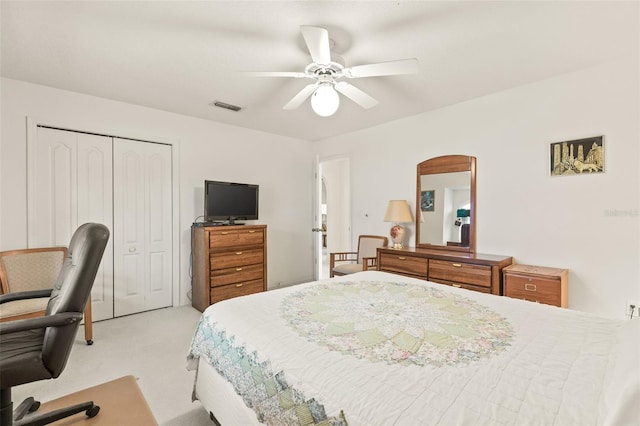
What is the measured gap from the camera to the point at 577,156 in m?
A: 2.70

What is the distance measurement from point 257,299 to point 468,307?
4.21ft

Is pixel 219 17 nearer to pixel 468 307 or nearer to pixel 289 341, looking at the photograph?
pixel 289 341

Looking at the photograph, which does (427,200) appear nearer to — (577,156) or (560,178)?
(560,178)

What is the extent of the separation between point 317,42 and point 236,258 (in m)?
2.85

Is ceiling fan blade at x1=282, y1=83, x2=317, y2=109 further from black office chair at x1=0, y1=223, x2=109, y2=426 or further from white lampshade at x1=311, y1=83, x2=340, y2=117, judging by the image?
black office chair at x1=0, y1=223, x2=109, y2=426

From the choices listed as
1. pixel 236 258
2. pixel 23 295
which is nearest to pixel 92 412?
pixel 23 295

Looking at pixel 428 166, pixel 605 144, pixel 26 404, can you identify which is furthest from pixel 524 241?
pixel 26 404

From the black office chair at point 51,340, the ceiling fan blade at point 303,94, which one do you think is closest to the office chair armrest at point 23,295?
the black office chair at point 51,340

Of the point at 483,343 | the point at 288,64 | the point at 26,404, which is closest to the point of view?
the point at 483,343

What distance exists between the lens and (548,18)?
1930mm

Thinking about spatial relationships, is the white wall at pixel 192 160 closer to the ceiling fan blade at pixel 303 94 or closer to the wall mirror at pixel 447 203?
the ceiling fan blade at pixel 303 94

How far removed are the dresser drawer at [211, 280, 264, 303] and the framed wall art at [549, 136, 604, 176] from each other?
3.63 metres

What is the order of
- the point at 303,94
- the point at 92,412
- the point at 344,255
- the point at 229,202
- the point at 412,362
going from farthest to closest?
the point at 344,255 → the point at 229,202 → the point at 303,94 → the point at 92,412 → the point at 412,362

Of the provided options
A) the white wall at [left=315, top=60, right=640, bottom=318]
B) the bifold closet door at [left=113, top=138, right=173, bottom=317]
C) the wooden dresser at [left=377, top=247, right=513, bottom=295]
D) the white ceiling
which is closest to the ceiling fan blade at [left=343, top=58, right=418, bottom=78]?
the white ceiling
